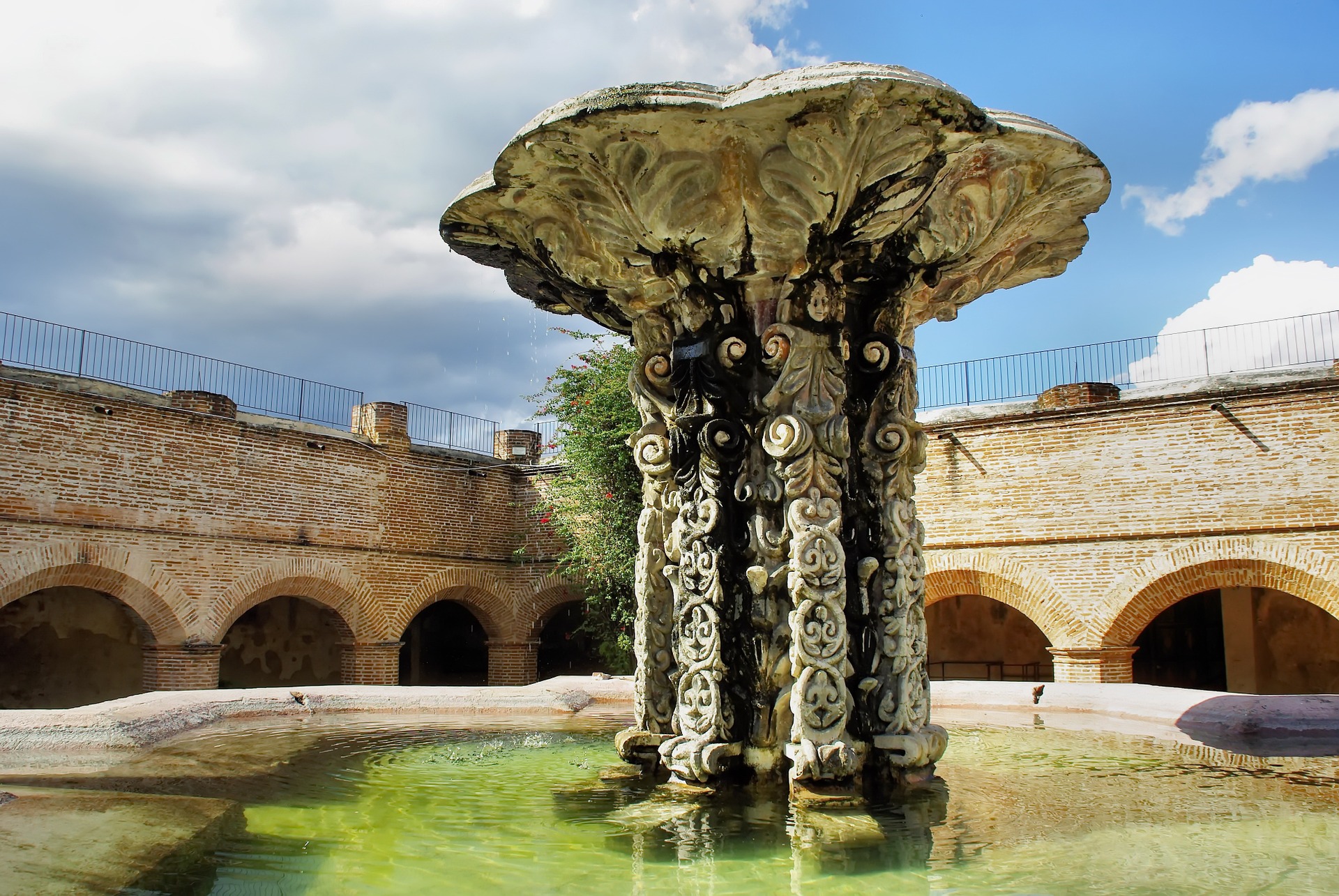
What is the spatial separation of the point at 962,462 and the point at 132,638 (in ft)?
40.5

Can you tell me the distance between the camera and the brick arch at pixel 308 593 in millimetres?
14414

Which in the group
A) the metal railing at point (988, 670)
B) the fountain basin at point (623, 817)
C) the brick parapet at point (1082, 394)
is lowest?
the metal railing at point (988, 670)

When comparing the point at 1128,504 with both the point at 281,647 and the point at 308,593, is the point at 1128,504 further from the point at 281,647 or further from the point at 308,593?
the point at 281,647

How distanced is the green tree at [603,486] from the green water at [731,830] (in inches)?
388

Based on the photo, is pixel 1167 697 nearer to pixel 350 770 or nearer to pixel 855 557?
pixel 855 557

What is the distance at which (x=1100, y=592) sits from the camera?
13.4 m

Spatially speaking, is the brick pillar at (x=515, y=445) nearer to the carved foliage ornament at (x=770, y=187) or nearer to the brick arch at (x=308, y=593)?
the brick arch at (x=308, y=593)

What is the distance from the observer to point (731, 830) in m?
3.51

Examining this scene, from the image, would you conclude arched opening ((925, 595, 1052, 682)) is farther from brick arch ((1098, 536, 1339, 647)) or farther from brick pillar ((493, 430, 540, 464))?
brick pillar ((493, 430, 540, 464))

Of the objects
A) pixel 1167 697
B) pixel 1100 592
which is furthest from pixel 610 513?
pixel 1167 697

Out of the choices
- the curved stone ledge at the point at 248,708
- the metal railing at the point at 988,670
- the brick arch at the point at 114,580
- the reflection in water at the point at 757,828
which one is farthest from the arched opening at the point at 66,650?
the reflection in water at the point at 757,828

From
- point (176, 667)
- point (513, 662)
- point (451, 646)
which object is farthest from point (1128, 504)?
point (451, 646)

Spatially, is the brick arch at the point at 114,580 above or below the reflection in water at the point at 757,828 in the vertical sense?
Result: above

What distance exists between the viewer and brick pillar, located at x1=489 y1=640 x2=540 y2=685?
1810 cm
